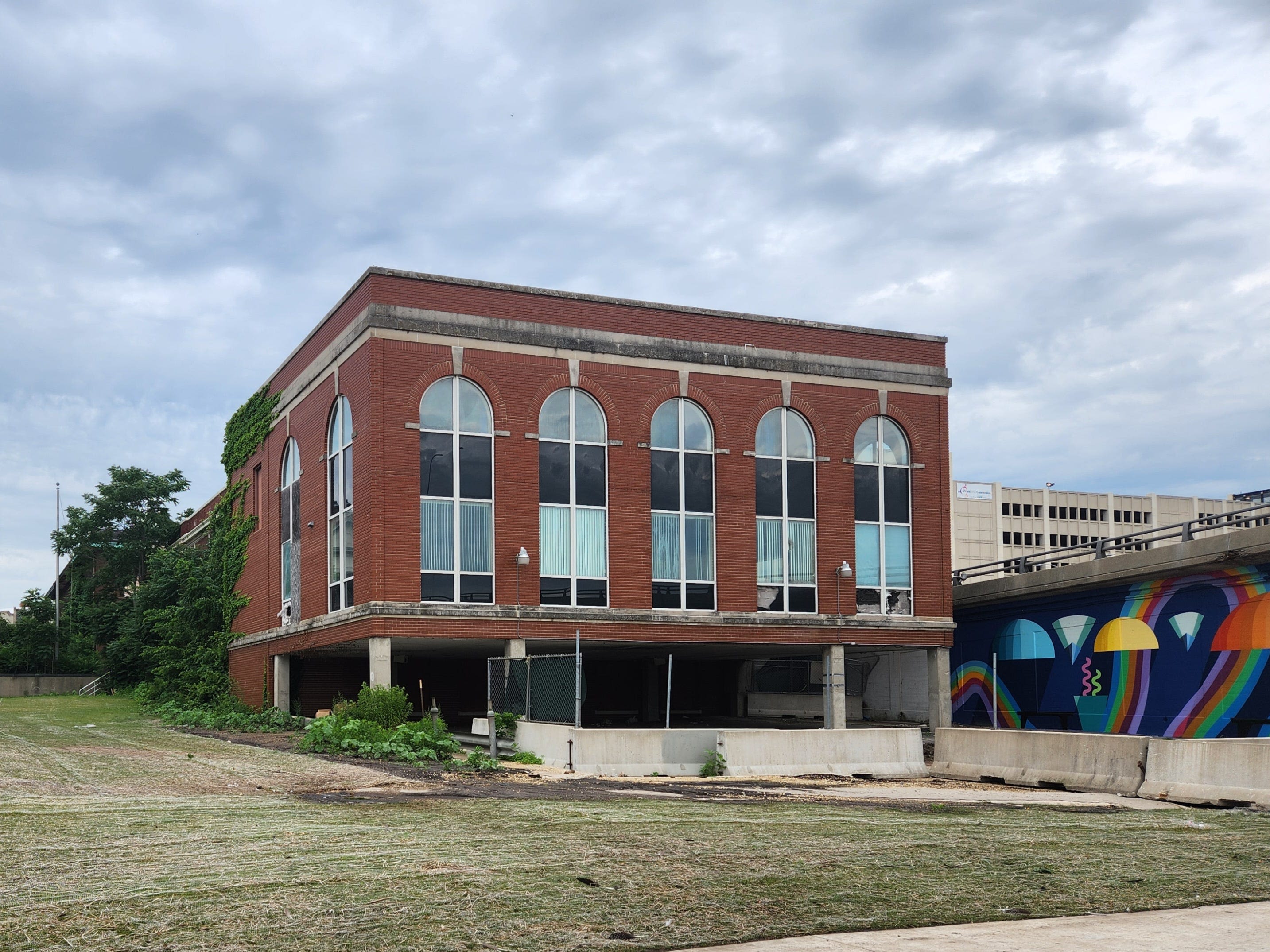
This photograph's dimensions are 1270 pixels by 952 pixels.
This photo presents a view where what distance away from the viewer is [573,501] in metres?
31.3

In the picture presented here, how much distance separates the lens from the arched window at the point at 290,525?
35.6 meters

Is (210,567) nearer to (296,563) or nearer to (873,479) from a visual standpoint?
(296,563)

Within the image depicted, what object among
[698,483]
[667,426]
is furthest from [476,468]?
[698,483]

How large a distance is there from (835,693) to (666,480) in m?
Result: 6.97

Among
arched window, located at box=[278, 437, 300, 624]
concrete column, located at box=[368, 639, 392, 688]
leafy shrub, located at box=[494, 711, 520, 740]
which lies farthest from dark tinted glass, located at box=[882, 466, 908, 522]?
arched window, located at box=[278, 437, 300, 624]

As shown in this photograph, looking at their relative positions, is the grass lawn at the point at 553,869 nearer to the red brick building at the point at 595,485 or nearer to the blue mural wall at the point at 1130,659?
the blue mural wall at the point at 1130,659

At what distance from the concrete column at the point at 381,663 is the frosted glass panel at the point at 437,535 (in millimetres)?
1932

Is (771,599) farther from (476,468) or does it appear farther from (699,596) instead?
(476,468)

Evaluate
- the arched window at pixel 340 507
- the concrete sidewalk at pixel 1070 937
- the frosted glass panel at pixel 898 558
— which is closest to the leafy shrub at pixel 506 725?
the arched window at pixel 340 507

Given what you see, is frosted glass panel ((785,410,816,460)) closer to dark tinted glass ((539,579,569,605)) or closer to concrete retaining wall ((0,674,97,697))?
dark tinted glass ((539,579,569,605))

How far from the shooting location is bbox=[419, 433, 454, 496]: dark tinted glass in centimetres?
2994

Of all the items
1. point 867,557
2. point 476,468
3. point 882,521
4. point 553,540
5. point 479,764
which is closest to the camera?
point 479,764

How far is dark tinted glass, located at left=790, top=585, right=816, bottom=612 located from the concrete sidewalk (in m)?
24.5

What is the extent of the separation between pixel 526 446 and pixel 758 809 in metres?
16.8
